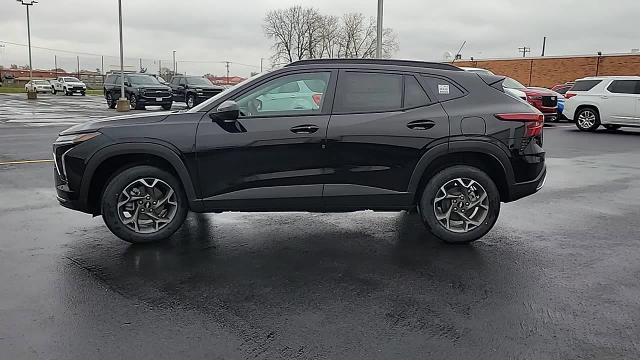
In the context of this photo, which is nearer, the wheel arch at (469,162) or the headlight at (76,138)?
the headlight at (76,138)

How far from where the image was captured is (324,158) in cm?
492

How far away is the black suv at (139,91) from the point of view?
26.5 meters

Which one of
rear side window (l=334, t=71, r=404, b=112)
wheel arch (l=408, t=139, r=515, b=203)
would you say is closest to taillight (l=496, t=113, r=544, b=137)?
wheel arch (l=408, t=139, r=515, b=203)

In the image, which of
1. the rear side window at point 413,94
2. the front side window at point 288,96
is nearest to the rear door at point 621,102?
the rear side window at point 413,94

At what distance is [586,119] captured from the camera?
60.6 feet

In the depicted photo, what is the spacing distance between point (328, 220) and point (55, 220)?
10.2 feet

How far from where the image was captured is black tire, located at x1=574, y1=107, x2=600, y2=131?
18.2 metres

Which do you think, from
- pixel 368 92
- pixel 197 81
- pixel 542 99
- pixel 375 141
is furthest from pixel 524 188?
pixel 197 81

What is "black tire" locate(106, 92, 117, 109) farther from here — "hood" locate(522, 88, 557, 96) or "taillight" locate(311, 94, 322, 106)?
"taillight" locate(311, 94, 322, 106)

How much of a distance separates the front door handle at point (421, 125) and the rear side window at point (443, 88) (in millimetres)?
309

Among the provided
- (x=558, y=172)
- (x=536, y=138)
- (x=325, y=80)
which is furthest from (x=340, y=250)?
(x=558, y=172)

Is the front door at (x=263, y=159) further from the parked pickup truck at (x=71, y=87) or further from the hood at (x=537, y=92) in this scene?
the parked pickup truck at (x=71, y=87)

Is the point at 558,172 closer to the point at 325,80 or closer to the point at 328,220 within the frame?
the point at 328,220

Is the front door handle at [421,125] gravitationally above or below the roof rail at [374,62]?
below
